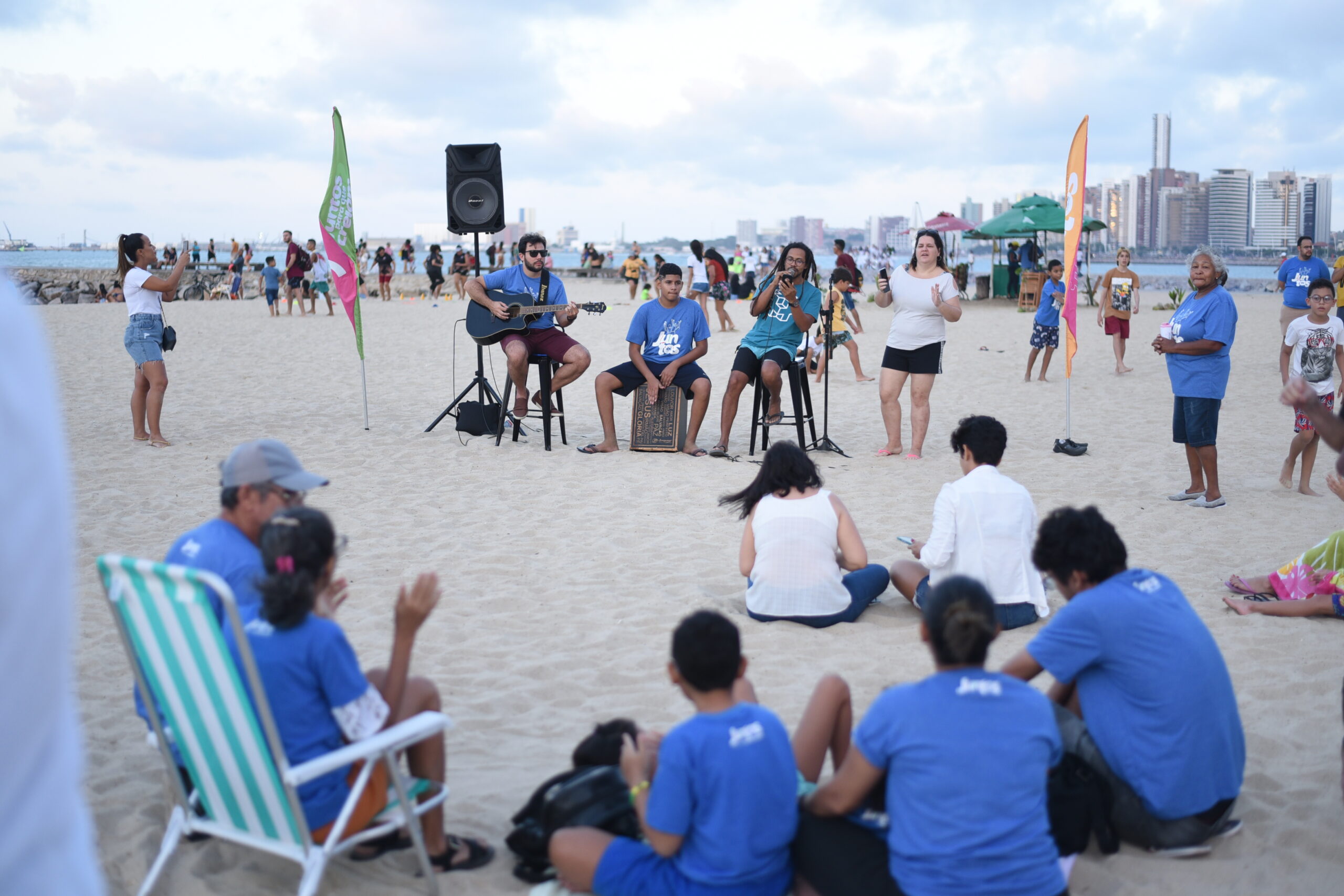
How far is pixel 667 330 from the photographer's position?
7.95m

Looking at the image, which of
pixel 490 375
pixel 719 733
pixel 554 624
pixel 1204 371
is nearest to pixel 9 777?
pixel 719 733

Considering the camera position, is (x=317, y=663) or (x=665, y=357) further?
(x=665, y=357)

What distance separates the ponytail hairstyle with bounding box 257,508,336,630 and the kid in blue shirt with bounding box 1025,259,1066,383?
403 inches

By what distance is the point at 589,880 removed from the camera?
2451mm

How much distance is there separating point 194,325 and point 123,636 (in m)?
17.6

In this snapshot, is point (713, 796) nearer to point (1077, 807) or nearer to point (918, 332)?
point (1077, 807)

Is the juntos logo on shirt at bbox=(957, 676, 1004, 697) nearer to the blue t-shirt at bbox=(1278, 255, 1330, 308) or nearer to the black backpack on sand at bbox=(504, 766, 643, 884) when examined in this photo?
the black backpack on sand at bbox=(504, 766, 643, 884)

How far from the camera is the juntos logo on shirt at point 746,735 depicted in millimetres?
2225

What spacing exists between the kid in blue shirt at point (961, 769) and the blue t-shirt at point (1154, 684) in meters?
0.44

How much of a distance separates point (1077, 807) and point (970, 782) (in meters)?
0.55

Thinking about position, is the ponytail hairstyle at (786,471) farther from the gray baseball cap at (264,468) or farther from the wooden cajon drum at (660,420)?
the wooden cajon drum at (660,420)

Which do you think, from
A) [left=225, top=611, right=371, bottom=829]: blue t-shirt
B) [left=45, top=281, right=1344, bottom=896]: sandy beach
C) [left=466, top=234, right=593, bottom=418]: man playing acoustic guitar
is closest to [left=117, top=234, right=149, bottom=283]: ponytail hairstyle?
[left=45, top=281, right=1344, bottom=896]: sandy beach

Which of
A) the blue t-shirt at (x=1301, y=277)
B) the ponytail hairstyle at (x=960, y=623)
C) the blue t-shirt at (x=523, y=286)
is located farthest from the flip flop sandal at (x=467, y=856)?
the blue t-shirt at (x=1301, y=277)

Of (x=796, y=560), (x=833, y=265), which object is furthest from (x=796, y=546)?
(x=833, y=265)
